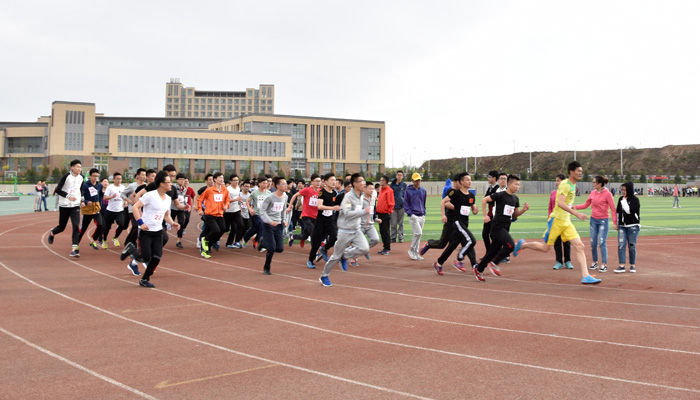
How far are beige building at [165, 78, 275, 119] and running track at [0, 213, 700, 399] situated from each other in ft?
612

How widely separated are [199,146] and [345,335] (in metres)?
101

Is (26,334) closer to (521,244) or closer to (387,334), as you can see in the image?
(387,334)

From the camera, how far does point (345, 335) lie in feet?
20.8

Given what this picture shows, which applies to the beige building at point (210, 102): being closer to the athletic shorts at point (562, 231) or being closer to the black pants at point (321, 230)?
the black pants at point (321, 230)

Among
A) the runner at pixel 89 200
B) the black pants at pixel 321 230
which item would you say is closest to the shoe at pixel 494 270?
the black pants at pixel 321 230

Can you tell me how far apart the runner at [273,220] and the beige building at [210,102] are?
18569cm

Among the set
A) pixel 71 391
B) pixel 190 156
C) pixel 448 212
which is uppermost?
pixel 190 156

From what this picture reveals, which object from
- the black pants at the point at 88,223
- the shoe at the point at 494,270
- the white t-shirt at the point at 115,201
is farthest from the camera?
the white t-shirt at the point at 115,201

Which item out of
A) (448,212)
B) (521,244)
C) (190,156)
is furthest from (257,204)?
(190,156)

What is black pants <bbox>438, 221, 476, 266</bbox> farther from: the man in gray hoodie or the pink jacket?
the pink jacket

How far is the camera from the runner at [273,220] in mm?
10969

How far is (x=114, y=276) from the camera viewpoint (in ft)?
34.3

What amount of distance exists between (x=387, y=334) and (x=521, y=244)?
5.71m

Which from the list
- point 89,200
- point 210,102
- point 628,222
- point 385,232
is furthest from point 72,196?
point 210,102
